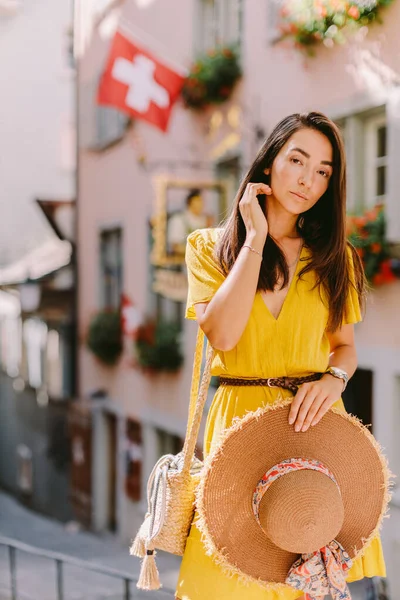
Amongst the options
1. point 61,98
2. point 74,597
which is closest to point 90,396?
point 74,597

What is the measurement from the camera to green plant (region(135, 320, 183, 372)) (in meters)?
9.34

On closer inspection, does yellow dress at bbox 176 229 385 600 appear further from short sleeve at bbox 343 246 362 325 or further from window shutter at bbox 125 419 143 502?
window shutter at bbox 125 419 143 502

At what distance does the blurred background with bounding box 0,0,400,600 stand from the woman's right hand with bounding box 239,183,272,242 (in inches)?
79.1

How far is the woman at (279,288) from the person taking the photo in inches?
74.7

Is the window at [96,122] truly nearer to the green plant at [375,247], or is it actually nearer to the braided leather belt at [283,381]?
the green plant at [375,247]

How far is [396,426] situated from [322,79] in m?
2.81

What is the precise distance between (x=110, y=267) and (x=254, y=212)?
9983 millimetres

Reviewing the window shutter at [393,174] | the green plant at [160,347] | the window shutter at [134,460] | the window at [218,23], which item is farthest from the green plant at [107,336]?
the window shutter at [393,174]

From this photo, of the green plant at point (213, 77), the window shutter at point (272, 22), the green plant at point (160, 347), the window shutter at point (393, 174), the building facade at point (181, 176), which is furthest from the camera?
the green plant at point (160, 347)

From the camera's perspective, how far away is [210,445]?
204cm

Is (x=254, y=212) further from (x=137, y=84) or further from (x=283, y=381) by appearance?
(x=137, y=84)

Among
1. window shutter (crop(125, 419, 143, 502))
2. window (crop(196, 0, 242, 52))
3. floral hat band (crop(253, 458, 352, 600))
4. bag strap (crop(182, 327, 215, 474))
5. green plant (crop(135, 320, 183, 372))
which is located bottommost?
window shutter (crop(125, 419, 143, 502))

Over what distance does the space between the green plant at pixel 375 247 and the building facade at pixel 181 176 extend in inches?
4.0

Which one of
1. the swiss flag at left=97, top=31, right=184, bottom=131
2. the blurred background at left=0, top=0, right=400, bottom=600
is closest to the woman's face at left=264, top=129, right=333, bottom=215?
the blurred background at left=0, top=0, right=400, bottom=600
